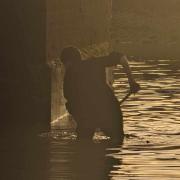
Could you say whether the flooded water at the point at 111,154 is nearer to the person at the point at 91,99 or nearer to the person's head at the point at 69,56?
the person at the point at 91,99

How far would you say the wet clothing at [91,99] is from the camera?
15.7 meters

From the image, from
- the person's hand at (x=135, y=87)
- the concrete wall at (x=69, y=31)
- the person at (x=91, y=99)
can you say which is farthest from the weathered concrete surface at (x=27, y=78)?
the person's hand at (x=135, y=87)

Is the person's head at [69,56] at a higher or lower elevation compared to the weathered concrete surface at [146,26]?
higher

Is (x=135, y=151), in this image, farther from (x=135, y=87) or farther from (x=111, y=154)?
(x=135, y=87)

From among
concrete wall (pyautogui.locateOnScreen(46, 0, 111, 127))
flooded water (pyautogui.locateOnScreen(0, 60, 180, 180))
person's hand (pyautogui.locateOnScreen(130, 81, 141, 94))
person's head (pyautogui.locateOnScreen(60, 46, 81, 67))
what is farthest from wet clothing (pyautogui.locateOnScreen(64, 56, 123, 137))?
concrete wall (pyautogui.locateOnScreen(46, 0, 111, 127))

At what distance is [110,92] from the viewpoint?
15.9 metres

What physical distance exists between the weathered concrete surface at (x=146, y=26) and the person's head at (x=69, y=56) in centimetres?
3114

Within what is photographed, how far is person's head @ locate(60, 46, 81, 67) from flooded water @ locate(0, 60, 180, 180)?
50.7 inches

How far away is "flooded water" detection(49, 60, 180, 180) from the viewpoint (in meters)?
13.0

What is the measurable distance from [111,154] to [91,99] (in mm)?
1496

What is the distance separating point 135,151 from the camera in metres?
14.9

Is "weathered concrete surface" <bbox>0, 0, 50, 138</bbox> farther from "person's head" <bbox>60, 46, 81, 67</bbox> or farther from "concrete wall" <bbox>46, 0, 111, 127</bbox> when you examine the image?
"person's head" <bbox>60, 46, 81, 67</bbox>

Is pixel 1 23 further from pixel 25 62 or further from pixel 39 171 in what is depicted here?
pixel 39 171

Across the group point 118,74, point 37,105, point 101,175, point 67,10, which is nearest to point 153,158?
point 101,175
